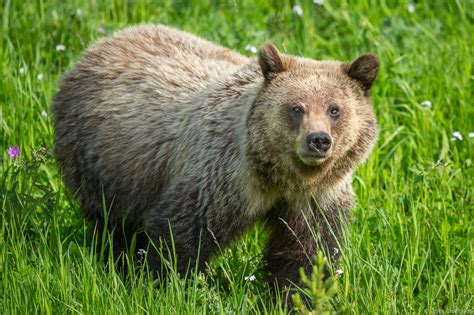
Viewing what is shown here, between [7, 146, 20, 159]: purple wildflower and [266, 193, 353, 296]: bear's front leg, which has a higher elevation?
[7, 146, 20, 159]: purple wildflower

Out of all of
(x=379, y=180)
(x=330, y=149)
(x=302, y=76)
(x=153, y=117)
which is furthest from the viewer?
(x=379, y=180)

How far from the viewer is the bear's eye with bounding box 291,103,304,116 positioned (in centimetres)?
572

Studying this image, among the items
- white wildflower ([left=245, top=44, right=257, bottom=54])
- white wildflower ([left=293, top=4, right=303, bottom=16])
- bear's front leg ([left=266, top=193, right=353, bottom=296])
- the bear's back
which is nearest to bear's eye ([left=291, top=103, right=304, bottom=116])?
bear's front leg ([left=266, top=193, right=353, bottom=296])

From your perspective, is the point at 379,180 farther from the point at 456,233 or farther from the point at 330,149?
the point at 330,149

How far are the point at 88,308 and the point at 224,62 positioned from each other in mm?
2396

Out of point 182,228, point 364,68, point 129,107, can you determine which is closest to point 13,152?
point 129,107

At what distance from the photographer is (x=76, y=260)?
5.78m

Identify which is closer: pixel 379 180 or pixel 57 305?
pixel 57 305

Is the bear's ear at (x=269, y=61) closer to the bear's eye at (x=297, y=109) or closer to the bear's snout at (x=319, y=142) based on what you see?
the bear's eye at (x=297, y=109)

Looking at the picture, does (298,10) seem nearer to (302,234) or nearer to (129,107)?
(129,107)

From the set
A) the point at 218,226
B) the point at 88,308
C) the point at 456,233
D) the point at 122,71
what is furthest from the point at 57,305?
the point at 456,233

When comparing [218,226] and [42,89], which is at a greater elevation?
[42,89]

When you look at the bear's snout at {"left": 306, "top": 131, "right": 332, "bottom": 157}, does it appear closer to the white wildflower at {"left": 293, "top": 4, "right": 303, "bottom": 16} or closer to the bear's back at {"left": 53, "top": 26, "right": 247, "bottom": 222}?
the bear's back at {"left": 53, "top": 26, "right": 247, "bottom": 222}

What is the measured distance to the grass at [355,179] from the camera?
543 cm
